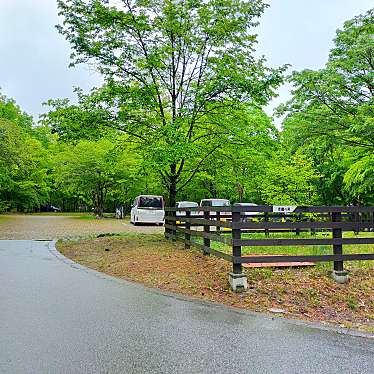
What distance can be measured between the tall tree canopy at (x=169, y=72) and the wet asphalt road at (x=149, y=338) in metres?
5.23

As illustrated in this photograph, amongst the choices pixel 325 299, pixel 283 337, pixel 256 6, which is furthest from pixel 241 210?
pixel 256 6

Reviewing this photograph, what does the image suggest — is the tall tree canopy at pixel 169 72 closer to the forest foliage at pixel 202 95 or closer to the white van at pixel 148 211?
the forest foliage at pixel 202 95

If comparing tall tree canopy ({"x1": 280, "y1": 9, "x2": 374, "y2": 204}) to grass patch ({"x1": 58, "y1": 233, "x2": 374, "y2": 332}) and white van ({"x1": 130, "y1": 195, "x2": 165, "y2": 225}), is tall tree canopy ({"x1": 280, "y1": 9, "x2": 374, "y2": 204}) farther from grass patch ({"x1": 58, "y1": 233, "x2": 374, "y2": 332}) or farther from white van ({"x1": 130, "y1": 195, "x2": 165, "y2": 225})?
white van ({"x1": 130, "y1": 195, "x2": 165, "y2": 225})

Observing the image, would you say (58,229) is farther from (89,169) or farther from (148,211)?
(89,169)

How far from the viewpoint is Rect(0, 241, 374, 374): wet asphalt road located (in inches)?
128

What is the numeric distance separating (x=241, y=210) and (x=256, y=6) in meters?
7.39

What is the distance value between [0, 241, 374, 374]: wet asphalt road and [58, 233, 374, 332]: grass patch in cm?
59

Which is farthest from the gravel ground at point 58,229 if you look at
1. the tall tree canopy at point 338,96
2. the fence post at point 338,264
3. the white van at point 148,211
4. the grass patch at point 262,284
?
the fence post at point 338,264

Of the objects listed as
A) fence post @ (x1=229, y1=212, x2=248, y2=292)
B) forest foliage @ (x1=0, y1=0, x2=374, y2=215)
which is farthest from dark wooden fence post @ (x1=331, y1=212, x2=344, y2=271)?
forest foliage @ (x1=0, y1=0, x2=374, y2=215)

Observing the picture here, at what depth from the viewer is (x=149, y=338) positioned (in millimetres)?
3896

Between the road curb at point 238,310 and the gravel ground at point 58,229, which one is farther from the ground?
the gravel ground at point 58,229

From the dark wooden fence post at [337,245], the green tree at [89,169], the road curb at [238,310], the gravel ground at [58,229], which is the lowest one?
the road curb at [238,310]

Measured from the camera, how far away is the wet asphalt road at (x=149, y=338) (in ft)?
10.7

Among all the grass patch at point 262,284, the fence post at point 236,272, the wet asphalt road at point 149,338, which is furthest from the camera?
the fence post at point 236,272
